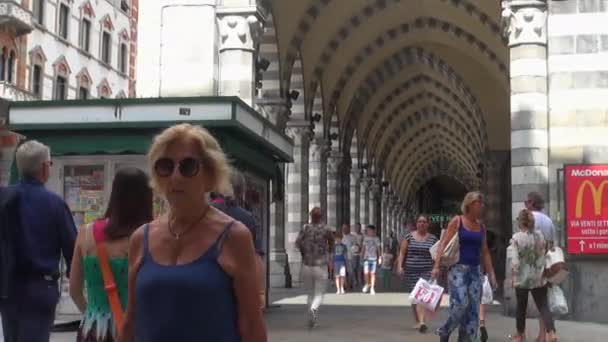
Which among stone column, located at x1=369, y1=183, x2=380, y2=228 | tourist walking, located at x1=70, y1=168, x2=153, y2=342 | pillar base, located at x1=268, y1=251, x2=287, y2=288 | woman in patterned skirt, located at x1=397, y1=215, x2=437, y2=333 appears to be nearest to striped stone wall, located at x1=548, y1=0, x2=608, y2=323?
woman in patterned skirt, located at x1=397, y1=215, x2=437, y2=333

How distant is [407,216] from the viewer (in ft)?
208

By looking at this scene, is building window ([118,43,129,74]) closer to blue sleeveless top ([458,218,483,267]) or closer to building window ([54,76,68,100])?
building window ([54,76,68,100])

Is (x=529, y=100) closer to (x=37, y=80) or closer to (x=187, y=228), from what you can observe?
(x=187, y=228)

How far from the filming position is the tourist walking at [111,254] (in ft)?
13.3

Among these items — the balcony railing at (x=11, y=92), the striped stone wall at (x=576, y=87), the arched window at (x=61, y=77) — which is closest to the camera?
the striped stone wall at (x=576, y=87)

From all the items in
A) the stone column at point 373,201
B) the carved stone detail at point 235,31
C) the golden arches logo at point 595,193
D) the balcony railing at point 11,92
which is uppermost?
the balcony railing at point 11,92

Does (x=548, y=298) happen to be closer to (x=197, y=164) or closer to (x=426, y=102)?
(x=197, y=164)

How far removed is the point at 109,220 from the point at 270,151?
888 cm

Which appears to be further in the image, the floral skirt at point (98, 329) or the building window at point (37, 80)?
the building window at point (37, 80)

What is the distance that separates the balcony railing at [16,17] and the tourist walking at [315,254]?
19841 mm

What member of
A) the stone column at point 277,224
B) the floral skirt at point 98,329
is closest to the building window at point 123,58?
the stone column at point 277,224

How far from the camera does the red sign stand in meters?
12.3

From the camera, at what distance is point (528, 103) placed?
1319 centimetres

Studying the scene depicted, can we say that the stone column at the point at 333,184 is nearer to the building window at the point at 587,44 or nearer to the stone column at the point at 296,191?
the stone column at the point at 296,191
